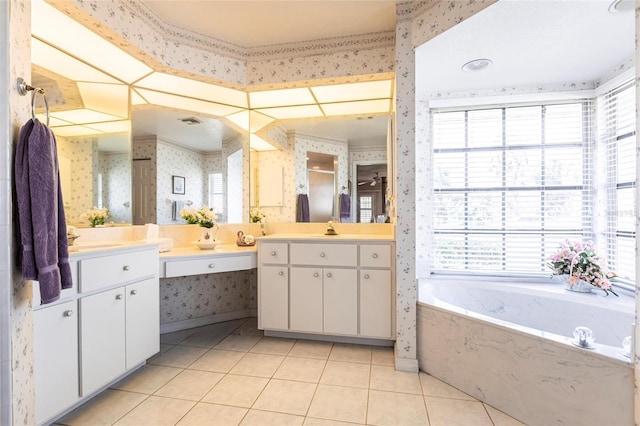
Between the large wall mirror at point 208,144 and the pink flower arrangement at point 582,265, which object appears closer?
the large wall mirror at point 208,144

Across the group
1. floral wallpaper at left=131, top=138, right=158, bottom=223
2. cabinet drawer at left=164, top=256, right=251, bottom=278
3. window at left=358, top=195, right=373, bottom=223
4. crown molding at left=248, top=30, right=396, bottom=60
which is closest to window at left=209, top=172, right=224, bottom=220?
floral wallpaper at left=131, top=138, right=158, bottom=223

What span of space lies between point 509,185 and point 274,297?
252 centimetres

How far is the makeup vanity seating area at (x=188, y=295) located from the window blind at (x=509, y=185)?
847 mm

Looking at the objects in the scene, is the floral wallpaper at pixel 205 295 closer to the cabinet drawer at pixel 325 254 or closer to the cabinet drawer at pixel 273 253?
the cabinet drawer at pixel 273 253

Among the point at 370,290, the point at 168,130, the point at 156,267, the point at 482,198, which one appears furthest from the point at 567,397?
the point at 168,130

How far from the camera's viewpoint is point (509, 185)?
2.86 metres

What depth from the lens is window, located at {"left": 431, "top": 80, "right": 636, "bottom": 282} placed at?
8.14ft

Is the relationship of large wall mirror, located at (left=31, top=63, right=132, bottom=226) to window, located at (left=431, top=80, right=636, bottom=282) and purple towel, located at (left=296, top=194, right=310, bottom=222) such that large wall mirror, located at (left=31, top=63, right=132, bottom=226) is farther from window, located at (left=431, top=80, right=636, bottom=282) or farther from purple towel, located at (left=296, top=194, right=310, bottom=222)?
window, located at (left=431, top=80, right=636, bottom=282)

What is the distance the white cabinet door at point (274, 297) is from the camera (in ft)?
8.18

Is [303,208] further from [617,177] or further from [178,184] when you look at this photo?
[617,177]

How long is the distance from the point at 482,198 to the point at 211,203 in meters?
2.75

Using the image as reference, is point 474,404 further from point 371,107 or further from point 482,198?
point 371,107

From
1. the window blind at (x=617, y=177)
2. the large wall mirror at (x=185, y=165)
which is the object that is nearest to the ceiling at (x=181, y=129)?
the large wall mirror at (x=185, y=165)

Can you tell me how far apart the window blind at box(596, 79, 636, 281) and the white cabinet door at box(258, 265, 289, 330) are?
2.79 meters
